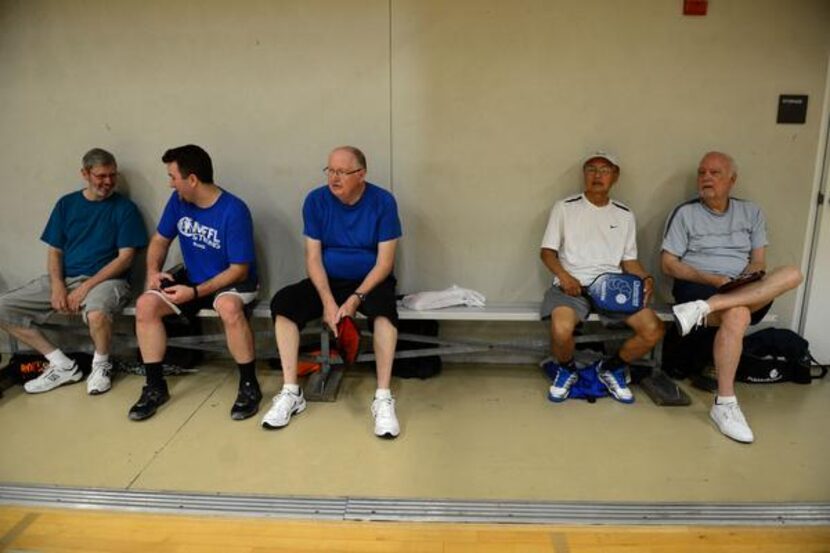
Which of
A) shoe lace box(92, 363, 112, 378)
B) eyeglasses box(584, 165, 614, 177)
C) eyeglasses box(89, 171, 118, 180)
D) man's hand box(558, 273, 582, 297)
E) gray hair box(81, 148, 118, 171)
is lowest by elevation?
shoe lace box(92, 363, 112, 378)

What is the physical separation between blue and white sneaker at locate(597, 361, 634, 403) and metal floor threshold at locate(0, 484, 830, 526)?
90cm

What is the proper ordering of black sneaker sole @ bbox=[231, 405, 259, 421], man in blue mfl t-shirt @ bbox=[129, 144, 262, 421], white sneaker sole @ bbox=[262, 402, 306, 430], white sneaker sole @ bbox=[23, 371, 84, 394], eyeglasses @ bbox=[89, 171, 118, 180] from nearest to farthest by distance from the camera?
1. white sneaker sole @ bbox=[262, 402, 306, 430]
2. black sneaker sole @ bbox=[231, 405, 259, 421]
3. man in blue mfl t-shirt @ bbox=[129, 144, 262, 421]
4. white sneaker sole @ bbox=[23, 371, 84, 394]
5. eyeglasses @ bbox=[89, 171, 118, 180]

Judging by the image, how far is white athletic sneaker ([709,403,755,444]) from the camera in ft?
9.29

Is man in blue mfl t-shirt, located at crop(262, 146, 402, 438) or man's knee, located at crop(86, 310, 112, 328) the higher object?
man in blue mfl t-shirt, located at crop(262, 146, 402, 438)

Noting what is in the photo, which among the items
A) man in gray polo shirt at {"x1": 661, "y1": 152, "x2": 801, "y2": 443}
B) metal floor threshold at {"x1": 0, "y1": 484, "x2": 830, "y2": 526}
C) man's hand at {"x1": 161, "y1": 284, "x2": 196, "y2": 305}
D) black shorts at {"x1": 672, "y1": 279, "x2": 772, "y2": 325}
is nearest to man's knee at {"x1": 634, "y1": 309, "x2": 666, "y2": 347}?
man in gray polo shirt at {"x1": 661, "y1": 152, "x2": 801, "y2": 443}

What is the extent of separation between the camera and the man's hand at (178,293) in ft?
10.5

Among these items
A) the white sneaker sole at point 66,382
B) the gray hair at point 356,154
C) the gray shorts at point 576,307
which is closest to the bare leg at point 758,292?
the gray shorts at point 576,307

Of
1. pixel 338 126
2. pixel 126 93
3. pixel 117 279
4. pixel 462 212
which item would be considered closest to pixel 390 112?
pixel 338 126

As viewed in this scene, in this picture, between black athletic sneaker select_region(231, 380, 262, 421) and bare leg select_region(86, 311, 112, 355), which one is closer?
black athletic sneaker select_region(231, 380, 262, 421)

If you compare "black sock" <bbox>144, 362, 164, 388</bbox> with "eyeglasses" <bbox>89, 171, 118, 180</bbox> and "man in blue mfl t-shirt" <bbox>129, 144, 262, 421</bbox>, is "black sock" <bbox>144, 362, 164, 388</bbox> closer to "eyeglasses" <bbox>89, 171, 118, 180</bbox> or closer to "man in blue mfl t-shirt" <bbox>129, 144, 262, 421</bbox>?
"man in blue mfl t-shirt" <bbox>129, 144, 262, 421</bbox>

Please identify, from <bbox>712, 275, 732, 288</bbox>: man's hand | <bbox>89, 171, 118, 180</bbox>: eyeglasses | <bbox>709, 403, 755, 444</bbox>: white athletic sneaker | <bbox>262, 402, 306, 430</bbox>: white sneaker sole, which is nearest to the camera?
<bbox>709, 403, 755, 444</bbox>: white athletic sneaker

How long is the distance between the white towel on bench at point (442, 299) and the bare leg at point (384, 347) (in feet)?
1.02

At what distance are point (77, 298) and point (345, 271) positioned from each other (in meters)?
1.43

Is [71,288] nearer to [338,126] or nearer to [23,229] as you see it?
[23,229]
